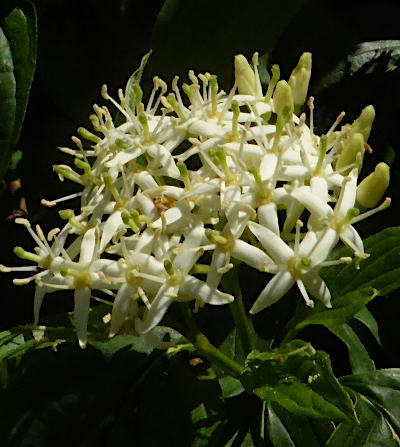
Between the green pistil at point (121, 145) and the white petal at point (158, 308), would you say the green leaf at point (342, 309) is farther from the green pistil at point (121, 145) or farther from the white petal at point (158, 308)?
the green pistil at point (121, 145)

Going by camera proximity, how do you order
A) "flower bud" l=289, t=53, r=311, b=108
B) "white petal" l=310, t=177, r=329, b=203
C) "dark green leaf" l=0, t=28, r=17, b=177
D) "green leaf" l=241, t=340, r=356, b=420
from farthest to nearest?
"dark green leaf" l=0, t=28, r=17, b=177 < "flower bud" l=289, t=53, r=311, b=108 < "white petal" l=310, t=177, r=329, b=203 < "green leaf" l=241, t=340, r=356, b=420

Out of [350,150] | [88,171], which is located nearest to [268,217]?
[350,150]

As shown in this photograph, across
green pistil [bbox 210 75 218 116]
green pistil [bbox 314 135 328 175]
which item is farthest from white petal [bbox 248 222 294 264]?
green pistil [bbox 210 75 218 116]

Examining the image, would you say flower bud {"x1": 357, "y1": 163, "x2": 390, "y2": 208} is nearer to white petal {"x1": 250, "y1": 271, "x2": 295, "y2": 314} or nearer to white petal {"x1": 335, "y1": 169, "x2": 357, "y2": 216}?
white petal {"x1": 335, "y1": 169, "x2": 357, "y2": 216}

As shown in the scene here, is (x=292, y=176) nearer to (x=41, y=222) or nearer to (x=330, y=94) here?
(x=330, y=94)

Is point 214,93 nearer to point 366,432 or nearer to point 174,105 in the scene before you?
point 174,105

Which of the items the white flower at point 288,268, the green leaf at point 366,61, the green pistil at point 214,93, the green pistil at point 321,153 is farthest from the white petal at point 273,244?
the green leaf at point 366,61

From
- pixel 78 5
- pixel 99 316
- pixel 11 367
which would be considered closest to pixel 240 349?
pixel 99 316
